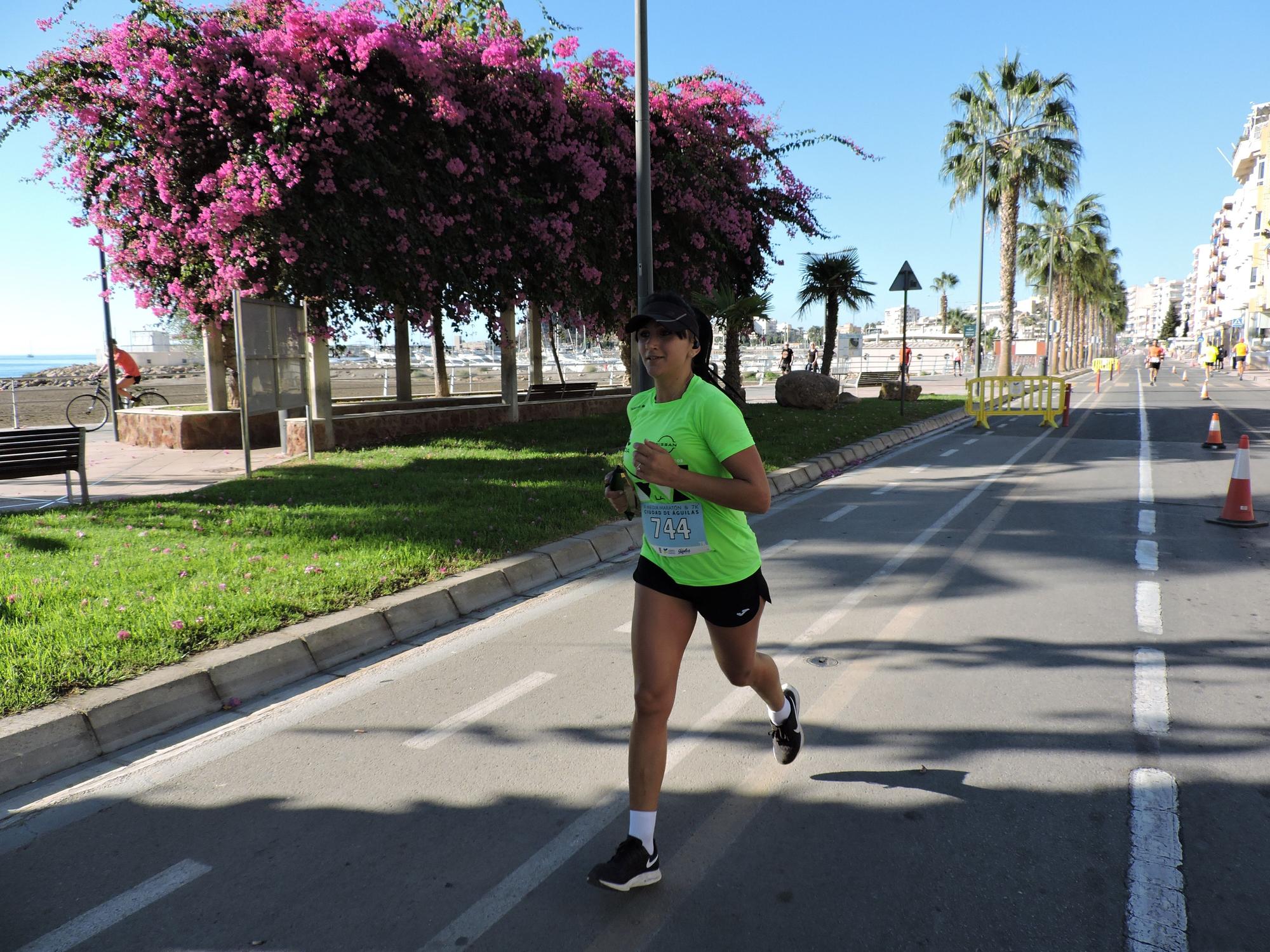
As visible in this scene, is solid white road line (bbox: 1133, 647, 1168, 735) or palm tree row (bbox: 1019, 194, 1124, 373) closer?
solid white road line (bbox: 1133, 647, 1168, 735)

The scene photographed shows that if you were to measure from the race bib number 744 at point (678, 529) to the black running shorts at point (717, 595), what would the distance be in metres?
0.10

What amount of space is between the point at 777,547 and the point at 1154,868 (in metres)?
4.75

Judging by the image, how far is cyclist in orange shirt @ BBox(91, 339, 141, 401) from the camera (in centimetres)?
1644

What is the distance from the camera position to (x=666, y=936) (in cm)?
250

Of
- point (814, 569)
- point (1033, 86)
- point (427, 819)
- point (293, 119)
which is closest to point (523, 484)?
point (814, 569)

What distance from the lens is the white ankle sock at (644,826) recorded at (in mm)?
2693

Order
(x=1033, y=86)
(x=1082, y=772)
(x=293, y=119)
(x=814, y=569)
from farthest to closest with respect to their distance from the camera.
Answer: (x=1033, y=86), (x=293, y=119), (x=814, y=569), (x=1082, y=772)

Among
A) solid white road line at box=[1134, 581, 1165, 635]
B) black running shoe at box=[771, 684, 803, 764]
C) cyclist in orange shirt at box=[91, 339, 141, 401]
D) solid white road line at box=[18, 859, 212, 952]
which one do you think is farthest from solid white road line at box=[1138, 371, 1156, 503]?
cyclist in orange shirt at box=[91, 339, 141, 401]

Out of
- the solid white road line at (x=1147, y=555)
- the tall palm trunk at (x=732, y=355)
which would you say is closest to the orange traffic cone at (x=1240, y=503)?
the solid white road line at (x=1147, y=555)

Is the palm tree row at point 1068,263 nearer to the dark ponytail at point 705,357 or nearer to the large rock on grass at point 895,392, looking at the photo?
the large rock on grass at point 895,392

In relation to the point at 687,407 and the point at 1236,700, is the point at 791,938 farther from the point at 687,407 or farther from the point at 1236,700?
the point at 1236,700

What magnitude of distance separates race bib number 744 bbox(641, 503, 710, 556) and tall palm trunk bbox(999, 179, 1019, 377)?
31.9 meters

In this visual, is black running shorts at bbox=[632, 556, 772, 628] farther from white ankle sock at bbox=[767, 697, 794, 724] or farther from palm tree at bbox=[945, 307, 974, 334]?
palm tree at bbox=[945, 307, 974, 334]

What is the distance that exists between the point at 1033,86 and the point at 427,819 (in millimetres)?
34250
